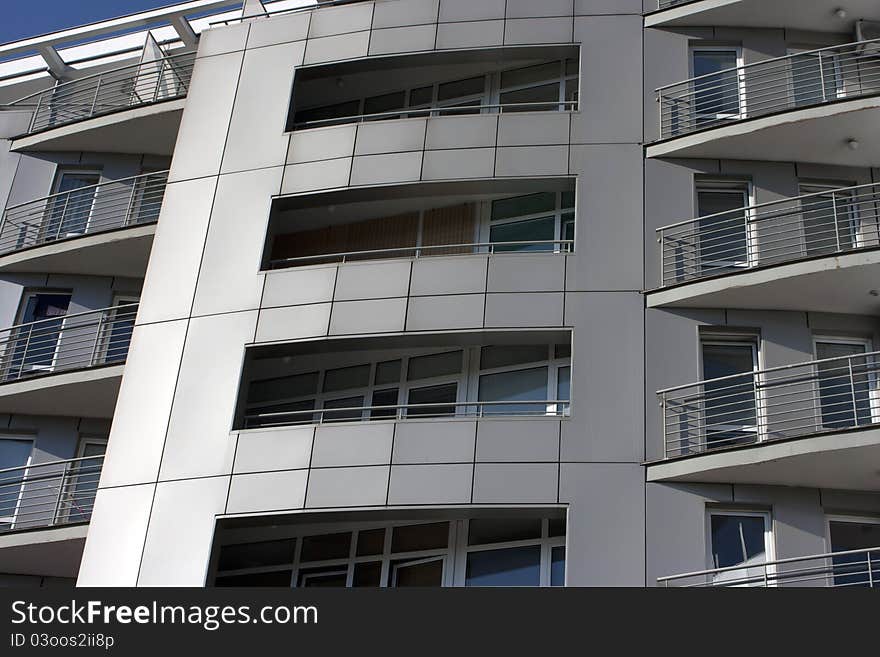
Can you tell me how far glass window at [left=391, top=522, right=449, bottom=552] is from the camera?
758 inches

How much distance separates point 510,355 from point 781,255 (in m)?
4.93

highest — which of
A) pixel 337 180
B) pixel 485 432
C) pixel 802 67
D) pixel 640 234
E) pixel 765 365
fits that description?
pixel 802 67

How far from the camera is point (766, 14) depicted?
892 inches

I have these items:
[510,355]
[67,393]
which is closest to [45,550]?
[67,393]

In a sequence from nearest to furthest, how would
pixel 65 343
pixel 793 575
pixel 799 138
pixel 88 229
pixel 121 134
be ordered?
pixel 793 575, pixel 799 138, pixel 65 343, pixel 88 229, pixel 121 134

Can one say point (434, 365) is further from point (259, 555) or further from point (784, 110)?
point (784, 110)

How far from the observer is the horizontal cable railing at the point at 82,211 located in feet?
83.0

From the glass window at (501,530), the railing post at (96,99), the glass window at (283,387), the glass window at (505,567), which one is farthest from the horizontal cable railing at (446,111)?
the glass window at (505,567)

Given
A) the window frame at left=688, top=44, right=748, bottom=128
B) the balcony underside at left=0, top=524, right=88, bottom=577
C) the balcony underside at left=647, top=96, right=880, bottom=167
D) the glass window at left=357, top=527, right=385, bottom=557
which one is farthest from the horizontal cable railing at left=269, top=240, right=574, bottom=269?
the balcony underside at left=0, top=524, right=88, bottom=577

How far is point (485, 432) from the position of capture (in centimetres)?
1894

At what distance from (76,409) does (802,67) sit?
1543 cm

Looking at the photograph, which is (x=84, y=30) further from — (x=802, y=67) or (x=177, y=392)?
(x=802, y=67)

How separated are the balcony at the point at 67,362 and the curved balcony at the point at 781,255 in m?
10.4

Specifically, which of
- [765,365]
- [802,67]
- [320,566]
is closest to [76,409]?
[320,566]
